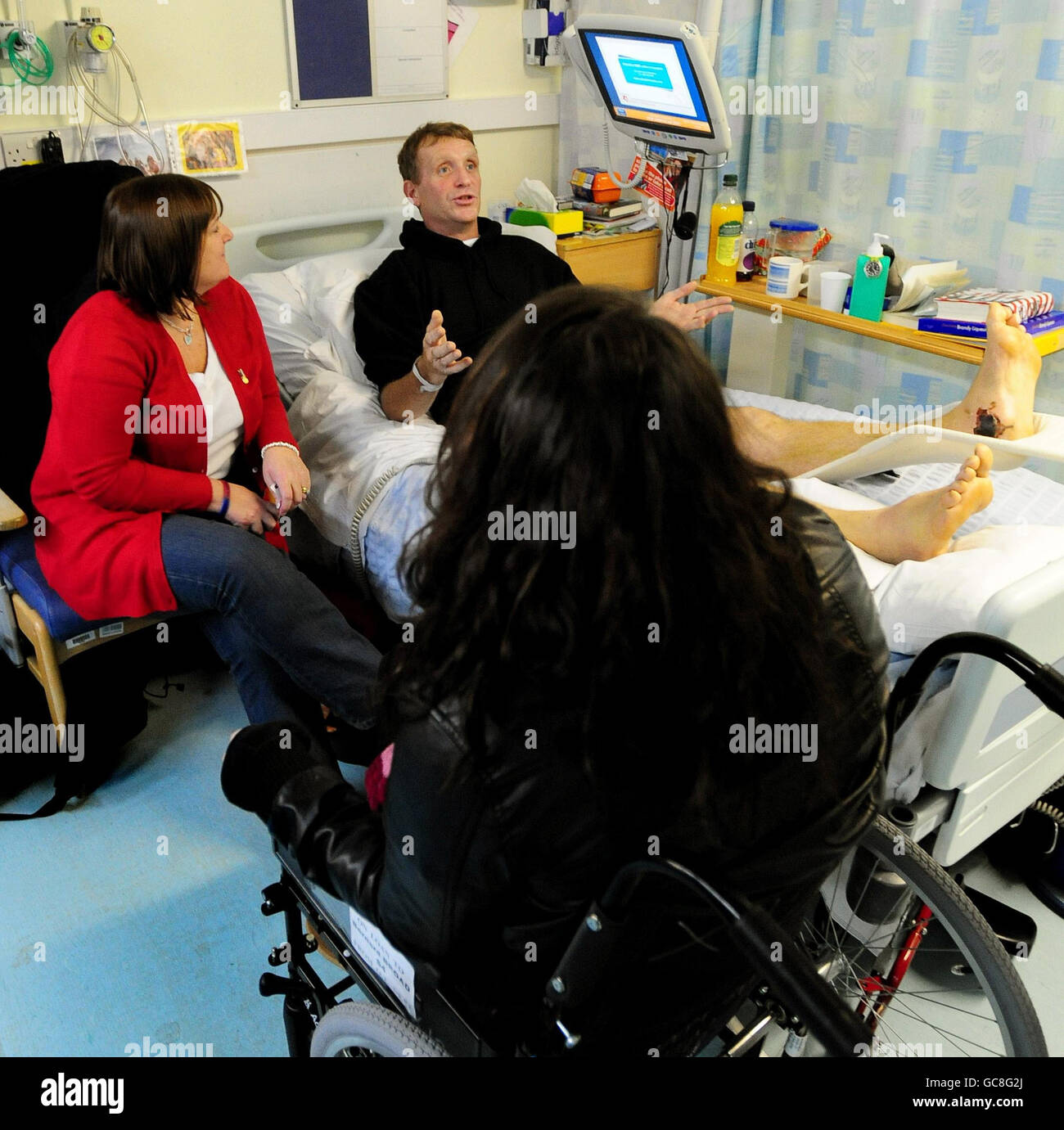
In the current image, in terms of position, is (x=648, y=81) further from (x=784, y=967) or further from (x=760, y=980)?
(x=784, y=967)

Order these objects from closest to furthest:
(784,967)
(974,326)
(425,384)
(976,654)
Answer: (784,967)
(976,654)
(425,384)
(974,326)

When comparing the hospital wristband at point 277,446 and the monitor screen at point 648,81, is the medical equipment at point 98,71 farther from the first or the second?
the monitor screen at point 648,81

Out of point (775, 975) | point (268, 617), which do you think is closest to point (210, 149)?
point (268, 617)

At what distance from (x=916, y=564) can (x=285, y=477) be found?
1.24 meters

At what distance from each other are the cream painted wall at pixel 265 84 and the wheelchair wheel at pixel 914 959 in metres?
A: 2.47

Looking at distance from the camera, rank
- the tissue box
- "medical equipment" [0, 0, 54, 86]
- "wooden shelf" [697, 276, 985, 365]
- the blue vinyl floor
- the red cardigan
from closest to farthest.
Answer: the blue vinyl floor → the red cardigan → "medical equipment" [0, 0, 54, 86] → "wooden shelf" [697, 276, 985, 365] → the tissue box

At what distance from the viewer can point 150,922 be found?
181 cm

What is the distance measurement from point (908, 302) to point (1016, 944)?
5.47 feet

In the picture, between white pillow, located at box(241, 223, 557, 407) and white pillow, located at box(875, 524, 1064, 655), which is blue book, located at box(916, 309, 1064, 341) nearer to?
white pillow, located at box(875, 524, 1064, 655)

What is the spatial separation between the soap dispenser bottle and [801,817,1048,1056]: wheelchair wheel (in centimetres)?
160

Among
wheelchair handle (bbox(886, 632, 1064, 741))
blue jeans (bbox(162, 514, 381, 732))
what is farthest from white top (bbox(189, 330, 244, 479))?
wheelchair handle (bbox(886, 632, 1064, 741))

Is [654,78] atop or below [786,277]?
atop

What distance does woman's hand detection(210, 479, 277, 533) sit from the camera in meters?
2.02

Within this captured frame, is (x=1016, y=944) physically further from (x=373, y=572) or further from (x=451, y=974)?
(x=373, y=572)
